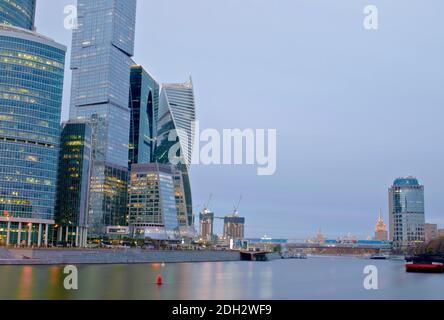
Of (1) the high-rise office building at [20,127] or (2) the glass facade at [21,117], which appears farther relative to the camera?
(2) the glass facade at [21,117]

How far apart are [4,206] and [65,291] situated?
133 metres

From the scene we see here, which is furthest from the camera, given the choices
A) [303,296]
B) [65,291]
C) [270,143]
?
[303,296]

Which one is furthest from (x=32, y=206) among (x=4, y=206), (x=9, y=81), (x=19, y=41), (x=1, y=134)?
(x=19, y=41)

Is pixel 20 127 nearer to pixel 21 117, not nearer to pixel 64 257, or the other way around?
pixel 21 117

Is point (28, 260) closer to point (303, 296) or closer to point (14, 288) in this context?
point (14, 288)

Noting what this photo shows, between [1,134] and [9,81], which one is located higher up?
[9,81]

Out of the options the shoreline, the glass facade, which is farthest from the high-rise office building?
the shoreline

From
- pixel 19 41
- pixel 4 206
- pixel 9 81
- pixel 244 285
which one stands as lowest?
pixel 244 285

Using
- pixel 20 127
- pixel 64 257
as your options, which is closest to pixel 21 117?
pixel 20 127

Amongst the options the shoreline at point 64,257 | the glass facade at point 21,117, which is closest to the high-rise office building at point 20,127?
the glass facade at point 21,117

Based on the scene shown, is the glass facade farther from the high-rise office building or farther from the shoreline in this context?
the shoreline

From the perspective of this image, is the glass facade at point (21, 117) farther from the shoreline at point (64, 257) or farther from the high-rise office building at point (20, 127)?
the shoreline at point (64, 257)

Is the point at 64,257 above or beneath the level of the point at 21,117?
→ beneath

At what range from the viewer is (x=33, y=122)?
197m
